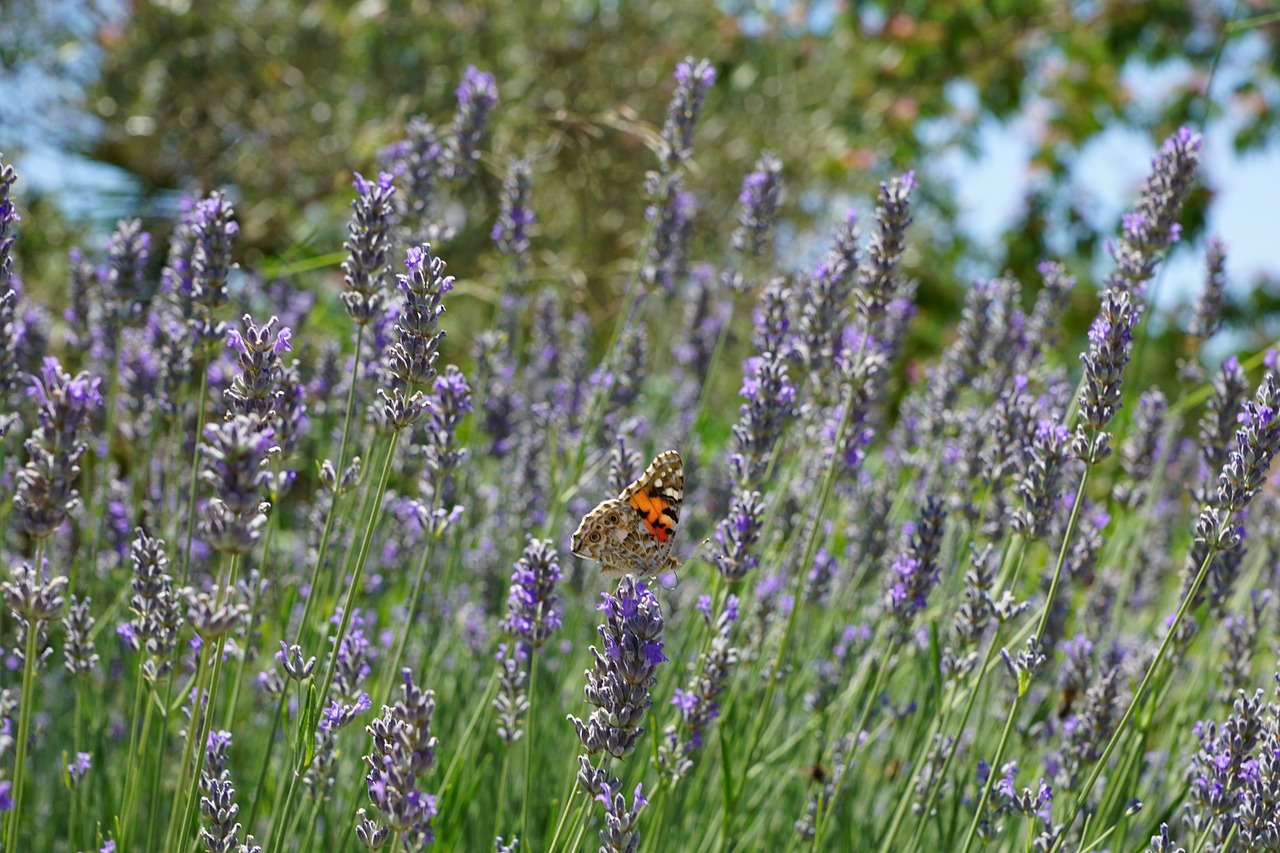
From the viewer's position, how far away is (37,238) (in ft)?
27.5

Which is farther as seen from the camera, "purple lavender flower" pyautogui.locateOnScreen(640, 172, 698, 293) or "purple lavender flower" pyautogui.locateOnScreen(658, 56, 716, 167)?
"purple lavender flower" pyautogui.locateOnScreen(640, 172, 698, 293)

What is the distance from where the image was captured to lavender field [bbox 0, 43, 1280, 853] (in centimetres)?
187

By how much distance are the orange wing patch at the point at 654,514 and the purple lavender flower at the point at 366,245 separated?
0.68 m

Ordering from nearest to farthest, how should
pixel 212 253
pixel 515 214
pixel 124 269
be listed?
pixel 212 253, pixel 124 269, pixel 515 214

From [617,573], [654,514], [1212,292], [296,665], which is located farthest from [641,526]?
[1212,292]

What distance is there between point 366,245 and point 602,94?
27.4 ft

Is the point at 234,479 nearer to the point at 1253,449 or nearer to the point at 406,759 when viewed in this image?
the point at 406,759

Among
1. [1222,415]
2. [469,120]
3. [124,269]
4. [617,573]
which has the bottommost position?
[617,573]

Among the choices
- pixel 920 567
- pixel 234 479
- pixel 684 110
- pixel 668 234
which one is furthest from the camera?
pixel 668 234

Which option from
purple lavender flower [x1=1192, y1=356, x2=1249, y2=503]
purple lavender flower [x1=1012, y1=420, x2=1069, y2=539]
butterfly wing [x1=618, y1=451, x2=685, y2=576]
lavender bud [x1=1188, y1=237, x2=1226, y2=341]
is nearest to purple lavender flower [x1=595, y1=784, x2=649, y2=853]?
butterfly wing [x1=618, y1=451, x2=685, y2=576]

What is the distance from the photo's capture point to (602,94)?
32.8 feet

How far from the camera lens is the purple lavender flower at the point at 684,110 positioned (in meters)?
3.03

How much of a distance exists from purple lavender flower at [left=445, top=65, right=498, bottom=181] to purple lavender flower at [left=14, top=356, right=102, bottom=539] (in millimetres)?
1789

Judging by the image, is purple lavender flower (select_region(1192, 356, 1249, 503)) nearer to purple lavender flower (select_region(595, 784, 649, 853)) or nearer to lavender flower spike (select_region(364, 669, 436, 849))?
purple lavender flower (select_region(595, 784, 649, 853))
